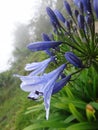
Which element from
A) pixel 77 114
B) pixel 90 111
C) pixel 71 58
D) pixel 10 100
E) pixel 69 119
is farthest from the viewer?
pixel 10 100

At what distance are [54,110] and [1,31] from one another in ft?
80.2

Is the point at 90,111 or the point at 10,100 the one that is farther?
the point at 10,100

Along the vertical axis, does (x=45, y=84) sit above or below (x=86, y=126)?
above

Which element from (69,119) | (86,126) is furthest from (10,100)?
(86,126)

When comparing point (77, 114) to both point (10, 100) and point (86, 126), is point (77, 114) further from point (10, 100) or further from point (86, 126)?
point (10, 100)

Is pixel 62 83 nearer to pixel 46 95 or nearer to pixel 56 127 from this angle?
pixel 46 95

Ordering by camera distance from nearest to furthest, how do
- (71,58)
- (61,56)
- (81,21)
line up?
(71,58), (81,21), (61,56)

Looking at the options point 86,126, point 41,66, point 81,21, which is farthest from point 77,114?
point 81,21

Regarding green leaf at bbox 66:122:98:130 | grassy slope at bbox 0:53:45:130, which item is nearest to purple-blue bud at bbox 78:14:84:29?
green leaf at bbox 66:122:98:130

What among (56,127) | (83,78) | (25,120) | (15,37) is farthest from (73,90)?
(15,37)

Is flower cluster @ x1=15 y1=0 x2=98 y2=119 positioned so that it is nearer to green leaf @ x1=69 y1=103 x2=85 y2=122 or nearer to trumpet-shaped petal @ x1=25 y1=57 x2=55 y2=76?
trumpet-shaped petal @ x1=25 y1=57 x2=55 y2=76

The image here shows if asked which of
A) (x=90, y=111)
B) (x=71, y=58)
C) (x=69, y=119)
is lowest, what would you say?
(x=69, y=119)

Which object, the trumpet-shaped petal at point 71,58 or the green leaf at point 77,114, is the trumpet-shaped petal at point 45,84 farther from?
the green leaf at point 77,114

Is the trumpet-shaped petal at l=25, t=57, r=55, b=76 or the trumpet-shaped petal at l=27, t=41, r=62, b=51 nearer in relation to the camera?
the trumpet-shaped petal at l=27, t=41, r=62, b=51
